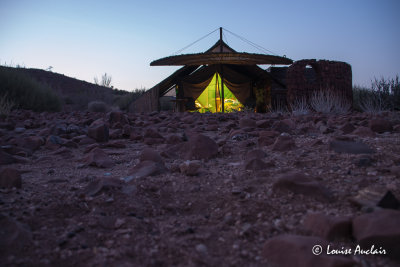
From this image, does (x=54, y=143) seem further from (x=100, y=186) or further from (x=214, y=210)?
(x=214, y=210)

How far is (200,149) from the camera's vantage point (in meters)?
2.11

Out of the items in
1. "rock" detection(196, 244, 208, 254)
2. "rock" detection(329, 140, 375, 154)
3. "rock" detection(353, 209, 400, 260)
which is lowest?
"rock" detection(196, 244, 208, 254)

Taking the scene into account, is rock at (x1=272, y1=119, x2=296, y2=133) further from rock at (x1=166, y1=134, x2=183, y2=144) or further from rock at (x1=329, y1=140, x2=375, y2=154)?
rock at (x1=329, y1=140, x2=375, y2=154)

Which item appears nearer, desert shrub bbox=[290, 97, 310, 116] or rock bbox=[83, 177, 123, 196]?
rock bbox=[83, 177, 123, 196]

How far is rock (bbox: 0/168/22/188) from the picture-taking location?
4.84 feet

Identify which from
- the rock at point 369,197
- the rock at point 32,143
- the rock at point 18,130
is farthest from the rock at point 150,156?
the rock at point 18,130

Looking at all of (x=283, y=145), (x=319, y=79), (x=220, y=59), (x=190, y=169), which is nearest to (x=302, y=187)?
(x=190, y=169)

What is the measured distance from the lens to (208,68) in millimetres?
14383

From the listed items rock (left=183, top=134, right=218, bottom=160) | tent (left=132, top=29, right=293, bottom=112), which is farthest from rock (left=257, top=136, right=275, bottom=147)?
tent (left=132, top=29, right=293, bottom=112)

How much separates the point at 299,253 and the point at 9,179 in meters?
1.37

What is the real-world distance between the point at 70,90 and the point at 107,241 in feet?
100

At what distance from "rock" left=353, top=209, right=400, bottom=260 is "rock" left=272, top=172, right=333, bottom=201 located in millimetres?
259

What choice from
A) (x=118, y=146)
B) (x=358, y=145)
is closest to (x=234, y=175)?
(x=358, y=145)

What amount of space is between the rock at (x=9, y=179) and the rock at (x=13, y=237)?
1.64 feet
